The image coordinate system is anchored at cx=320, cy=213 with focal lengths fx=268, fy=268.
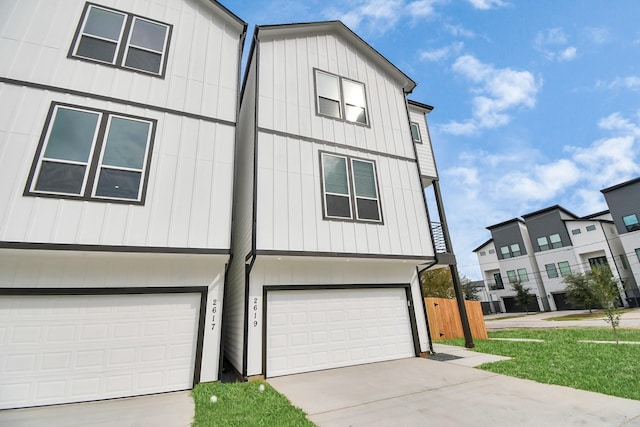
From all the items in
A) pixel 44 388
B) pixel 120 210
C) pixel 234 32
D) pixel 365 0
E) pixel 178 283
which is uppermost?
pixel 365 0

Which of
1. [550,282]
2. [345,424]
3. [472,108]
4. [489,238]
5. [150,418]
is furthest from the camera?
[489,238]

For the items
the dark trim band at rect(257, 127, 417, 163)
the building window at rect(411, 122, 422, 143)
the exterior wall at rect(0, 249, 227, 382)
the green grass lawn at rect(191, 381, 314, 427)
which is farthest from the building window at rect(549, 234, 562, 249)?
the exterior wall at rect(0, 249, 227, 382)

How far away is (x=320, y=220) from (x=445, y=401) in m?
4.25

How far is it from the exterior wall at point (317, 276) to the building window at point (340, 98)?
4482 mm

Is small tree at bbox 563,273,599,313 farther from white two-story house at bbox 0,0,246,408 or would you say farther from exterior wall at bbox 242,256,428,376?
white two-story house at bbox 0,0,246,408

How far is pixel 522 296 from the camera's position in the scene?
99.0ft

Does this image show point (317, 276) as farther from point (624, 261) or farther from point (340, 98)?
point (624, 261)

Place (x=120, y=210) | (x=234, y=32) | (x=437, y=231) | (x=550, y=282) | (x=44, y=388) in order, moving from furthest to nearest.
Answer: (x=550, y=282) < (x=437, y=231) < (x=234, y=32) < (x=120, y=210) < (x=44, y=388)

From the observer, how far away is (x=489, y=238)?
37.0 m

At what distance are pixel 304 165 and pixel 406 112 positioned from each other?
5118mm

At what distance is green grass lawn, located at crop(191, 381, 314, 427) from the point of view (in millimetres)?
3555

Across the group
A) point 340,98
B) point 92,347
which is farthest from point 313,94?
point 92,347

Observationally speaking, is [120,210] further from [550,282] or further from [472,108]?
[550,282]

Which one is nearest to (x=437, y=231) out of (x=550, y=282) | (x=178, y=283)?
(x=178, y=283)
